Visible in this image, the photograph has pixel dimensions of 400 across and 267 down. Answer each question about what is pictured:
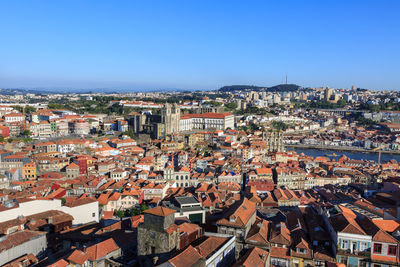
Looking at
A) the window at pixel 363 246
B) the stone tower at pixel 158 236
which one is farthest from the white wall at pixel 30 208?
the window at pixel 363 246

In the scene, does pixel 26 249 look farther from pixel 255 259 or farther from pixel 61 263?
pixel 255 259

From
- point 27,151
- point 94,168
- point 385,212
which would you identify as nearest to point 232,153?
point 94,168

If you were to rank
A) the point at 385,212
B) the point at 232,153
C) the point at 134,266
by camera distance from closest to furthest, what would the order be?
the point at 134,266 → the point at 385,212 → the point at 232,153

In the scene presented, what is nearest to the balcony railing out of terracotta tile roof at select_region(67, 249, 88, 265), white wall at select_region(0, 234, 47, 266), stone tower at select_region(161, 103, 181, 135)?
terracotta tile roof at select_region(67, 249, 88, 265)

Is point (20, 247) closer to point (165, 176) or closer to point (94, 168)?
point (165, 176)

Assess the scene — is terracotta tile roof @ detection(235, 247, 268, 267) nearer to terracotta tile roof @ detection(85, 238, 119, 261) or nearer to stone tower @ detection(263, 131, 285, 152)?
terracotta tile roof @ detection(85, 238, 119, 261)

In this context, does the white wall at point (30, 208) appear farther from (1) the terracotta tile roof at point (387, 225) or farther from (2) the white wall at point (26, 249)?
(1) the terracotta tile roof at point (387, 225)
